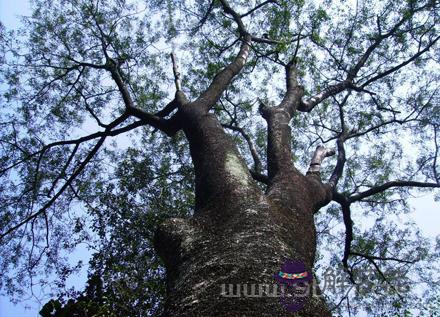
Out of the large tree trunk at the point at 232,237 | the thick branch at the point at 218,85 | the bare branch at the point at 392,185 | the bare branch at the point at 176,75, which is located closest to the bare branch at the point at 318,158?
the large tree trunk at the point at 232,237

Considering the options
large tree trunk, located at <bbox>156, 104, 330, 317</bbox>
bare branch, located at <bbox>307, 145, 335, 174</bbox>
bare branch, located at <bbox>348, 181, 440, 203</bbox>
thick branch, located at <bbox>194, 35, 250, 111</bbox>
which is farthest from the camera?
bare branch, located at <bbox>348, 181, 440, 203</bbox>

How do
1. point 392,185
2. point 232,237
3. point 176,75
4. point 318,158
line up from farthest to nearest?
point 176,75, point 392,185, point 318,158, point 232,237

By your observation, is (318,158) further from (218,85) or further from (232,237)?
(232,237)

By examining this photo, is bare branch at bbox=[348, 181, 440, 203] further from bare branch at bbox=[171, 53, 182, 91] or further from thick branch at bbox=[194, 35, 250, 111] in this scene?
bare branch at bbox=[171, 53, 182, 91]

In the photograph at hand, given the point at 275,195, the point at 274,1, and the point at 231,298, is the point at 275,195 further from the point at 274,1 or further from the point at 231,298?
the point at 274,1

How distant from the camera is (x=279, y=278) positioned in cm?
177

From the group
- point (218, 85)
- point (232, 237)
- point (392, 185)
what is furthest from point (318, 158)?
point (232, 237)

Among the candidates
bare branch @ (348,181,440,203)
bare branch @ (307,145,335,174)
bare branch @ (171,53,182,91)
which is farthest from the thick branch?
bare branch @ (348,181,440,203)

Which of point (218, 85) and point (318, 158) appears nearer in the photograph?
point (318, 158)

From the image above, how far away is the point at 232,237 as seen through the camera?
7.10 feet

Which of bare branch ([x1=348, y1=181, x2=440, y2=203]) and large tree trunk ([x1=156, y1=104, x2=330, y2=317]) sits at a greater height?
bare branch ([x1=348, y1=181, x2=440, y2=203])

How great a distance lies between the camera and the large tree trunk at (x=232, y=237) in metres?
1.67

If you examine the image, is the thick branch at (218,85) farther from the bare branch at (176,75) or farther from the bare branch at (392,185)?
the bare branch at (392,185)

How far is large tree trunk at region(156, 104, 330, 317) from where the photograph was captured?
65.6 inches
